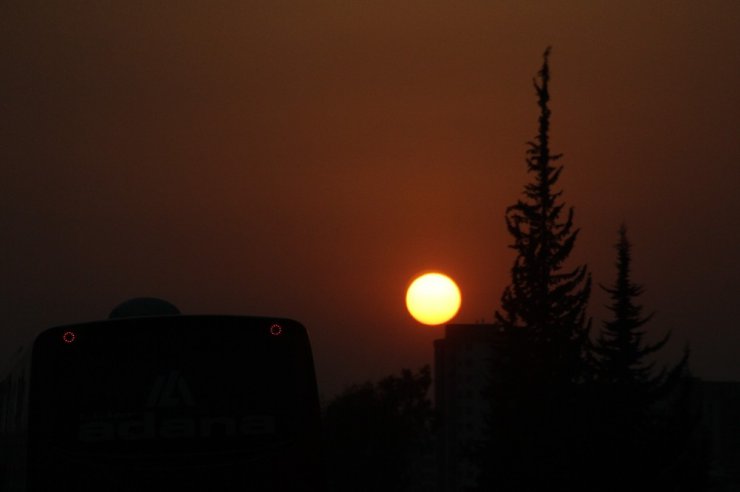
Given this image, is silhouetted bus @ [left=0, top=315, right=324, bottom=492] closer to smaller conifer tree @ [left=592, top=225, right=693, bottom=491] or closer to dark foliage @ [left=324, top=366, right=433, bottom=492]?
smaller conifer tree @ [left=592, top=225, right=693, bottom=491]

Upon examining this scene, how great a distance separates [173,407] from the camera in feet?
41.5

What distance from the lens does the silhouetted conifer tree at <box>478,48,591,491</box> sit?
6128 centimetres

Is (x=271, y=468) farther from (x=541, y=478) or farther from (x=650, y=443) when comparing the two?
(x=650, y=443)

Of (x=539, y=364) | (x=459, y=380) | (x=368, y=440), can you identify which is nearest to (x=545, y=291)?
(x=539, y=364)

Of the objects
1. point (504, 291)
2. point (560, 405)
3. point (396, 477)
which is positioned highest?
point (504, 291)

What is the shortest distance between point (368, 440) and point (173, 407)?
87.4 meters

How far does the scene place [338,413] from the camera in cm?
10288

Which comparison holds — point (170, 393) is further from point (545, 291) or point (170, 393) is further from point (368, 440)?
point (368, 440)

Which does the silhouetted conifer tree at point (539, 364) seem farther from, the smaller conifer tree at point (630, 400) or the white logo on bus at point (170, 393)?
the white logo on bus at point (170, 393)

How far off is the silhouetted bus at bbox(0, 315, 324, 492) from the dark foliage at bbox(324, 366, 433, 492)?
62.5 metres

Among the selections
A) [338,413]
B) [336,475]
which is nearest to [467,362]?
[338,413]

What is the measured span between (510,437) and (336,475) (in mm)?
27307

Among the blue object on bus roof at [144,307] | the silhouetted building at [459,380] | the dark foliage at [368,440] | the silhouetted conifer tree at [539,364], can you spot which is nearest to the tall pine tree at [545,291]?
the silhouetted conifer tree at [539,364]

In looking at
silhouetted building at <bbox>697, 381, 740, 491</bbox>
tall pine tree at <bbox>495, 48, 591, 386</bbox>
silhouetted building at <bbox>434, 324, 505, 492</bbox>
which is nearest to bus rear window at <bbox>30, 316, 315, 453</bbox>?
tall pine tree at <bbox>495, 48, 591, 386</bbox>
